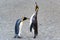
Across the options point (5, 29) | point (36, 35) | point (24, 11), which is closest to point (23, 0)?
point (24, 11)

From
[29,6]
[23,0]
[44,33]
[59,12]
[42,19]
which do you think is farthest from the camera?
[23,0]

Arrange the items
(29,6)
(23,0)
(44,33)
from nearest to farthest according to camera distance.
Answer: (44,33), (29,6), (23,0)

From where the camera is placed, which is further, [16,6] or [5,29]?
[16,6]

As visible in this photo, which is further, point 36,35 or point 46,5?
point 46,5

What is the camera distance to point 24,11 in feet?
33.0

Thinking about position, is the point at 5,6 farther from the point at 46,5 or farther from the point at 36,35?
the point at 36,35

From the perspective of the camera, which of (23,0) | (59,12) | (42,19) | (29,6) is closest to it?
(42,19)

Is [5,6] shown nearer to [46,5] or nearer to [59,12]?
[46,5]

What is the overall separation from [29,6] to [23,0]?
149 cm

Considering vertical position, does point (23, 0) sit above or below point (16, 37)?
below

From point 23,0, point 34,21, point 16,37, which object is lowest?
point 23,0

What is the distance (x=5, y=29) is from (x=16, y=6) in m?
3.92

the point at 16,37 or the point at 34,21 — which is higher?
the point at 34,21

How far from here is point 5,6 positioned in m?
11.0
